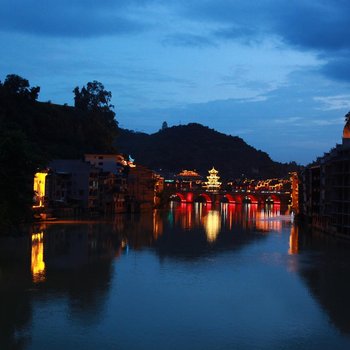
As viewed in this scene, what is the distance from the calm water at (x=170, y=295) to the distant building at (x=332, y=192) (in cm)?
492

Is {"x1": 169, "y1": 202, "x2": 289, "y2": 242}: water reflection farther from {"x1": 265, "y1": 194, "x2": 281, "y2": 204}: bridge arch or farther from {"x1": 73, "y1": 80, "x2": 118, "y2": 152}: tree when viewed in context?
{"x1": 265, "y1": 194, "x2": 281, "y2": 204}: bridge arch

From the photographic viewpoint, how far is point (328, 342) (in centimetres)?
1903

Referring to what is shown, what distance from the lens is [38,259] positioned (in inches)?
1366

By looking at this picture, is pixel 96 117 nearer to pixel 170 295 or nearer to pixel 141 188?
pixel 141 188

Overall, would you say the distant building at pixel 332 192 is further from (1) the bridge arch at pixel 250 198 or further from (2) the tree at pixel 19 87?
(1) the bridge arch at pixel 250 198

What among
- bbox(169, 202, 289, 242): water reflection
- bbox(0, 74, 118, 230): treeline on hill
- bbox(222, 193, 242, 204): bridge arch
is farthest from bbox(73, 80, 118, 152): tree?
bbox(222, 193, 242, 204): bridge arch

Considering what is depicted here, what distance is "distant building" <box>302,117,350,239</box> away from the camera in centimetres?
4934

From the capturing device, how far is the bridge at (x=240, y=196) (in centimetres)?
15100

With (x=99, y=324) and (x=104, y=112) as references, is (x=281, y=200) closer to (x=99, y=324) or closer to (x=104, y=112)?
(x=104, y=112)

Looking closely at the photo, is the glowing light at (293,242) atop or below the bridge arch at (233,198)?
below

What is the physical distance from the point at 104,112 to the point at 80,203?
41668 mm

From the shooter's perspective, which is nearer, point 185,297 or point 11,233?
point 185,297

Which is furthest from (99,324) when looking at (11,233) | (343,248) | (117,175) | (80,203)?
(117,175)

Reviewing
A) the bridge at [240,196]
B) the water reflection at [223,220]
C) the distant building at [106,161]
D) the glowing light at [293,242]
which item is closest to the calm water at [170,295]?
the glowing light at [293,242]
